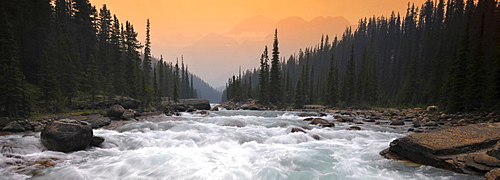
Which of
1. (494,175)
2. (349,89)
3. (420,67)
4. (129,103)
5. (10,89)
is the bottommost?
(494,175)

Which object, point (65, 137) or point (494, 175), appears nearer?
point (494, 175)

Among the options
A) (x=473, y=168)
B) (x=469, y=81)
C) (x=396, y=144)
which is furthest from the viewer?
(x=469, y=81)

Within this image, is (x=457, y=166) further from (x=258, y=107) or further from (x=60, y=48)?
(x=258, y=107)

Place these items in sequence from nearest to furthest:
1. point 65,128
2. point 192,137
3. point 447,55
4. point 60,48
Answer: point 65,128 → point 192,137 → point 60,48 → point 447,55

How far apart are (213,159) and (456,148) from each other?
9.87 metres

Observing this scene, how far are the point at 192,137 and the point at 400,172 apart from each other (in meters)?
11.4

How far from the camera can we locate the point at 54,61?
2334 centimetres

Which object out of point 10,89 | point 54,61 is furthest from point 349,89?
point 10,89

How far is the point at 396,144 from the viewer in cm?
920

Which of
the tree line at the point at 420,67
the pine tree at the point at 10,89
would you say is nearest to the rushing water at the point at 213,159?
the pine tree at the point at 10,89

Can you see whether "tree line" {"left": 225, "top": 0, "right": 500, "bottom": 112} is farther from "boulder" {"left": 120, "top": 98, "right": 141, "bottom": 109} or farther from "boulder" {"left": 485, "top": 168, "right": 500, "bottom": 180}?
"boulder" {"left": 120, "top": 98, "right": 141, "bottom": 109}

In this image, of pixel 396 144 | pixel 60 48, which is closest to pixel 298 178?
pixel 396 144

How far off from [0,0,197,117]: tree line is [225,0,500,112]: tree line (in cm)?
3662

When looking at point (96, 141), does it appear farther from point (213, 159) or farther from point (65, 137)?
point (213, 159)
